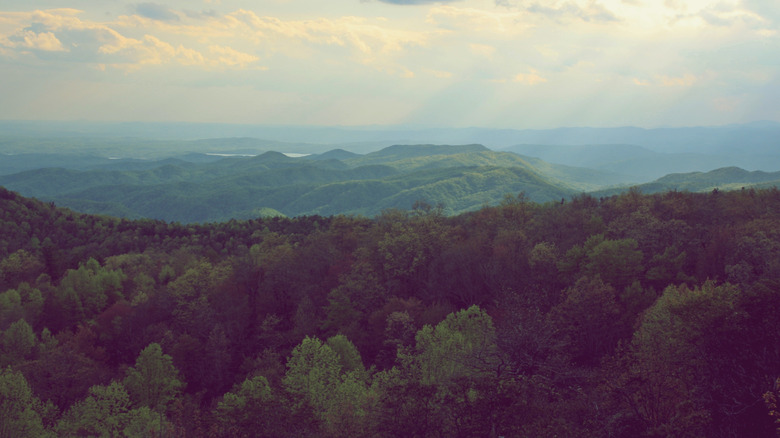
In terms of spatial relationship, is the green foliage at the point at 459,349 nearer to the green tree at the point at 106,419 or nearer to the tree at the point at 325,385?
the tree at the point at 325,385

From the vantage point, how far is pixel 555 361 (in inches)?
1204

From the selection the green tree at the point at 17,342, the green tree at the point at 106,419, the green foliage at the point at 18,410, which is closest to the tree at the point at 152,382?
the green tree at the point at 106,419

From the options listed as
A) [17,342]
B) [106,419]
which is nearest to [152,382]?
[106,419]

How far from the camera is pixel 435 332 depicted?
128ft

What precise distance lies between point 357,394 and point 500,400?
45.7ft

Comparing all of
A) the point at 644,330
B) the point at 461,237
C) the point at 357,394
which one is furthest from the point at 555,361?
the point at 461,237

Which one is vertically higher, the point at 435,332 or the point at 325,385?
the point at 435,332

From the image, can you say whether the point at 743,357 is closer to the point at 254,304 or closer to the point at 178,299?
the point at 254,304

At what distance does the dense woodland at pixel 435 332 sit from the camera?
2356 centimetres

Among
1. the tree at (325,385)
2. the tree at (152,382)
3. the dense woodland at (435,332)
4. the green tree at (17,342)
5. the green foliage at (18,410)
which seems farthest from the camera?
the green tree at (17,342)

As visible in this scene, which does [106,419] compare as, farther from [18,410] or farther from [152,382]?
[152,382]

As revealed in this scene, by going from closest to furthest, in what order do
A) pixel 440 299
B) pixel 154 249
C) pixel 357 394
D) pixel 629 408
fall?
1. pixel 629 408
2. pixel 357 394
3. pixel 440 299
4. pixel 154 249

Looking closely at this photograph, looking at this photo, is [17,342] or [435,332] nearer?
[435,332]

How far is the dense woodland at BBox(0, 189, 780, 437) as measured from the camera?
928 inches
